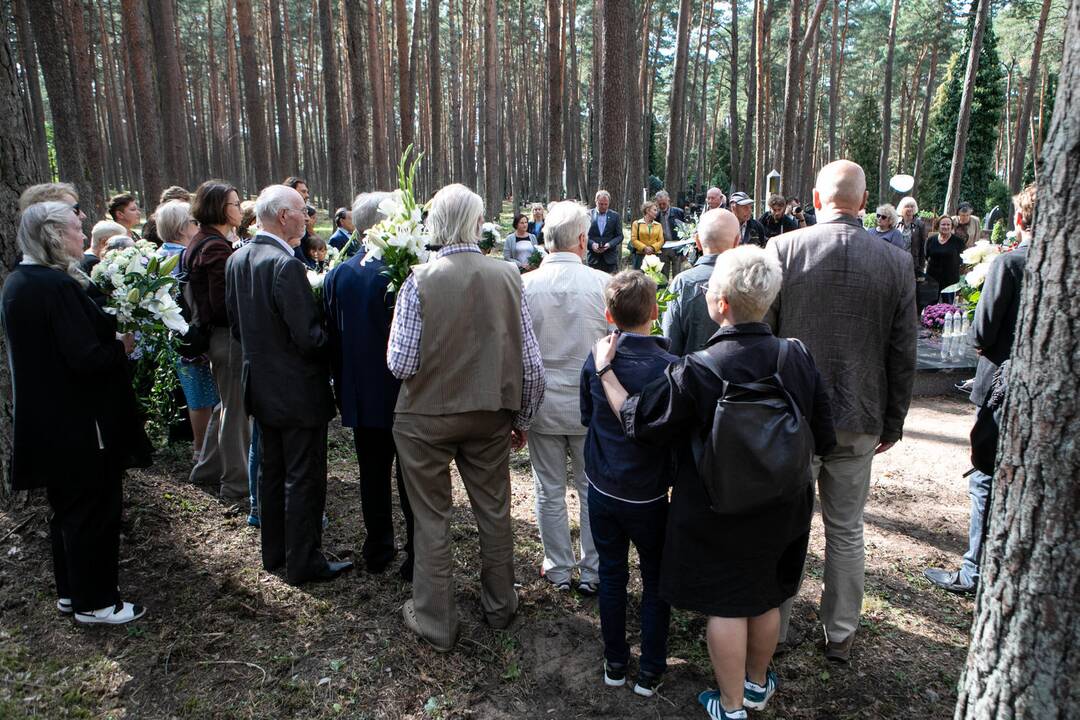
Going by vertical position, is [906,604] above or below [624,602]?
below

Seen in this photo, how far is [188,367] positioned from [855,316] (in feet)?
14.5

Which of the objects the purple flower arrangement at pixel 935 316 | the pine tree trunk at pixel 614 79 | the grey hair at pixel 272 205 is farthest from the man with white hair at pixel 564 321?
the purple flower arrangement at pixel 935 316

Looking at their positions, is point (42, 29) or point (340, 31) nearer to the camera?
point (42, 29)

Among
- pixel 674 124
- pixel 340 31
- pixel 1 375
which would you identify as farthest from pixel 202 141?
pixel 1 375

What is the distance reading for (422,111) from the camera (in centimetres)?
3753

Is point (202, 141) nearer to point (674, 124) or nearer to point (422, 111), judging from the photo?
point (422, 111)

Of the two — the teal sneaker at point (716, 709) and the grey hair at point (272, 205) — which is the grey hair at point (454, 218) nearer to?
the grey hair at point (272, 205)

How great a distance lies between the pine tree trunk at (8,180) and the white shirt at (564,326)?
3259mm

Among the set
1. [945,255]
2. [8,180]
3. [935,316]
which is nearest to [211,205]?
[8,180]

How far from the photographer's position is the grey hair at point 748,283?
8.79ft

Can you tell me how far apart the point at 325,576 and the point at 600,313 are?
2.12 metres

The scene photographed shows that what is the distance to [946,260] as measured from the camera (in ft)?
38.5

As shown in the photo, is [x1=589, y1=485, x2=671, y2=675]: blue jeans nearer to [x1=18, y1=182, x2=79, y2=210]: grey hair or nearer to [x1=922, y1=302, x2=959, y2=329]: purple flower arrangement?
[x1=18, y1=182, x2=79, y2=210]: grey hair

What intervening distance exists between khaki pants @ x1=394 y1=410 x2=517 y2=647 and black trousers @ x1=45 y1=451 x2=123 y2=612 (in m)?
1.44
